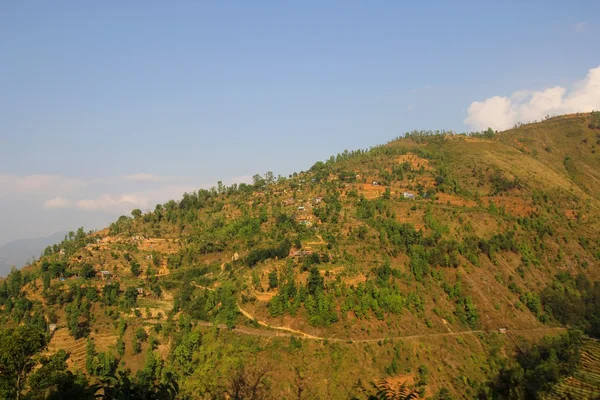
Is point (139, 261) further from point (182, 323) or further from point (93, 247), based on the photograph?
point (182, 323)

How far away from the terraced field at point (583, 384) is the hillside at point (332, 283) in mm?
6953

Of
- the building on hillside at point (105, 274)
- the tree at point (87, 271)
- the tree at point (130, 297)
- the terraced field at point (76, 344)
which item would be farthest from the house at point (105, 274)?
the terraced field at point (76, 344)

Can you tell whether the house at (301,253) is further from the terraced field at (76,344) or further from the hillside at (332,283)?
the terraced field at (76,344)

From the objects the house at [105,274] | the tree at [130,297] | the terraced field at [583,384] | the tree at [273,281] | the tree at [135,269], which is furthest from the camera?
the tree at [135,269]

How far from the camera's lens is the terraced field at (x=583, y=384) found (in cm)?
2604

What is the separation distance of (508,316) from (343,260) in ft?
57.4

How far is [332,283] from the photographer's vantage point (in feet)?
130

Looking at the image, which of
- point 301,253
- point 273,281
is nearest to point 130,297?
point 273,281

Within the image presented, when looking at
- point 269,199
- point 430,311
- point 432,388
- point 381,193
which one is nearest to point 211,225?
point 269,199

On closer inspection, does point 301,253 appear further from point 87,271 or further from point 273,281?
point 87,271

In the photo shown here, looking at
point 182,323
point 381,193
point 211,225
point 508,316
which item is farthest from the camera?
point 381,193

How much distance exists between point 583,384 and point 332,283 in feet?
66.2

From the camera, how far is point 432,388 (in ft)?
109

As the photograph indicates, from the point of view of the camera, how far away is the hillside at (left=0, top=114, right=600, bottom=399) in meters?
34.6
